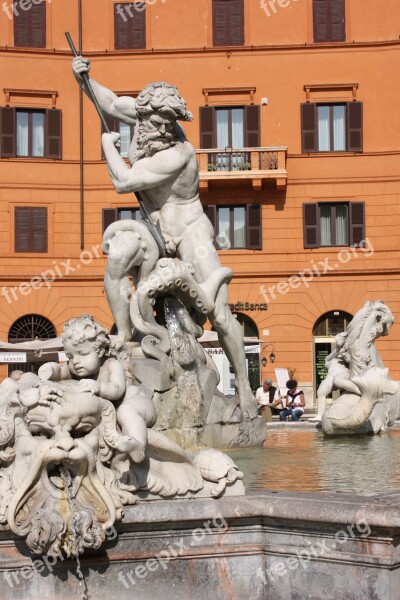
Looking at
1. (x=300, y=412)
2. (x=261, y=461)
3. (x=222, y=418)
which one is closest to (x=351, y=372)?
(x=222, y=418)

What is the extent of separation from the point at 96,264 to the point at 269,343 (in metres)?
5.78

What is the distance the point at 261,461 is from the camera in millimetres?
6840

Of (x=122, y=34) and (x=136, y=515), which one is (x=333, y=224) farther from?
(x=136, y=515)

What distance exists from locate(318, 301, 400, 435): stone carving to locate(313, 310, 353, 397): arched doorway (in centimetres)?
2237

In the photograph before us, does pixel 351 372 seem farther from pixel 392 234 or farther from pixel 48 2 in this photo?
pixel 48 2

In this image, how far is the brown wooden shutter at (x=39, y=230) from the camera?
32.6 m

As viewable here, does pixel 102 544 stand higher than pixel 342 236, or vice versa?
pixel 342 236

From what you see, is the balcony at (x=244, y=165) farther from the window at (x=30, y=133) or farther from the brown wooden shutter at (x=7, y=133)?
the brown wooden shutter at (x=7, y=133)

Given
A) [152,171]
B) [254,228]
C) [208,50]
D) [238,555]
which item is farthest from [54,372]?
[208,50]

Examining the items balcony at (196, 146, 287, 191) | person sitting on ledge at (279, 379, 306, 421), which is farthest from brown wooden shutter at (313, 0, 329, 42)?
person sitting on ledge at (279, 379, 306, 421)

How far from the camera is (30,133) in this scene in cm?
3334

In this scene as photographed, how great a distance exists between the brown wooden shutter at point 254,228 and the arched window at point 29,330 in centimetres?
652

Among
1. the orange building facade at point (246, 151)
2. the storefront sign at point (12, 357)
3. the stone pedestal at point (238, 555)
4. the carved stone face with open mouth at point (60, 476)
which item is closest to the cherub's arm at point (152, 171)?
the stone pedestal at point (238, 555)

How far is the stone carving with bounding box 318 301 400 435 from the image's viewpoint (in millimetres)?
8883
